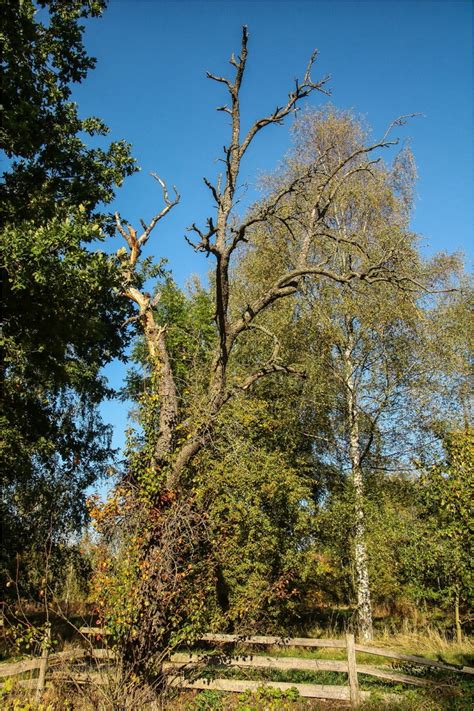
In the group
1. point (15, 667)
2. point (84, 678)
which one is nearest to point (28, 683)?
point (15, 667)

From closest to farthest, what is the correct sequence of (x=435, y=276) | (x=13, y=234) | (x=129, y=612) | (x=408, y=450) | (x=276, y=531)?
(x=129, y=612)
(x=13, y=234)
(x=276, y=531)
(x=408, y=450)
(x=435, y=276)

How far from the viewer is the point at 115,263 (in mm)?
9852

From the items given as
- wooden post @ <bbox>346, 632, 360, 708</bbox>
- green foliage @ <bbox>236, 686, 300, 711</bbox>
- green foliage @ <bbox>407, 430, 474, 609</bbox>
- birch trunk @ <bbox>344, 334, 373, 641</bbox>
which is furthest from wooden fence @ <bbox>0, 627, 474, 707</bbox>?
birch trunk @ <bbox>344, 334, 373, 641</bbox>

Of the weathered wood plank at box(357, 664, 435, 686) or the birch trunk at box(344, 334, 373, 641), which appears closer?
the weathered wood plank at box(357, 664, 435, 686)

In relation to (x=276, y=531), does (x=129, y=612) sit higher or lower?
lower

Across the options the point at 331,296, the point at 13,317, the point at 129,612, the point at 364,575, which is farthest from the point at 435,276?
the point at 129,612

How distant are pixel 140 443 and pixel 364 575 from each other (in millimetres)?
9670

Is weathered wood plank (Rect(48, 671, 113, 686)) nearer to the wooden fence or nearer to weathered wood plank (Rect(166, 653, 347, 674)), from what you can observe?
the wooden fence

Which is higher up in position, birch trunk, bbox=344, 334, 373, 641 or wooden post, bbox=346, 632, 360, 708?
birch trunk, bbox=344, 334, 373, 641

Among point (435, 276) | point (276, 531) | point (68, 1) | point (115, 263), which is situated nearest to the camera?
point (115, 263)

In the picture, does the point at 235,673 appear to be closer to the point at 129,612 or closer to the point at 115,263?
the point at 129,612

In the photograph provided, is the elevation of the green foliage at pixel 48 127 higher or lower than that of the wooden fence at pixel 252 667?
higher

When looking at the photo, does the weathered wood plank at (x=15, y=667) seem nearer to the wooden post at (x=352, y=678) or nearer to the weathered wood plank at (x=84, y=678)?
the weathered wood plank at (x=84, y=678)

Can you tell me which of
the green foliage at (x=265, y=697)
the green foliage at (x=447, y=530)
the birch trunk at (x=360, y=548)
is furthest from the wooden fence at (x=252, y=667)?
the birch trunk at (x=360, y=548)
